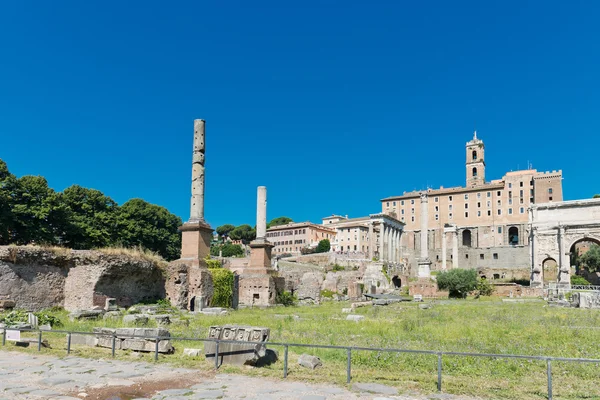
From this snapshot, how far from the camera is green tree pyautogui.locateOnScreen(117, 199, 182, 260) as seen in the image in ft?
154

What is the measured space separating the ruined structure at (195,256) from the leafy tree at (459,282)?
23.5 m

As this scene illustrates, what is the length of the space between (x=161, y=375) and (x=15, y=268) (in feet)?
42.7

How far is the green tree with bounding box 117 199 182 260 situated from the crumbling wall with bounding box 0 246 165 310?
25.8 metres

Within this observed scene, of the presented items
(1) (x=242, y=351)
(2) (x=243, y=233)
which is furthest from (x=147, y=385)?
(2) (x=243, y=233)

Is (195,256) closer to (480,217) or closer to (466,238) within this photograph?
(480,217)

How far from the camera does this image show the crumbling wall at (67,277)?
17438 millimetres

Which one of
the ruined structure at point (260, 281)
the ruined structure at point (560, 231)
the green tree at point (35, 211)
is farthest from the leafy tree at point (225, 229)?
the ruined structure at point (260, 281)

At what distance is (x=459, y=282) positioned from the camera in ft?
125

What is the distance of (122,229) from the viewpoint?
46500mm

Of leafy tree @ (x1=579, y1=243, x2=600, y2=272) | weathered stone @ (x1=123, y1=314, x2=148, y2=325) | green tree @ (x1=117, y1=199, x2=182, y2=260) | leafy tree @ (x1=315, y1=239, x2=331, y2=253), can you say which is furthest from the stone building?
weathered stone @ (x1=123, y1=314, x2=148, y2=325)

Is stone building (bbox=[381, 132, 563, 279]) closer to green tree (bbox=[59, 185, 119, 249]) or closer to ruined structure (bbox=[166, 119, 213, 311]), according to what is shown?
green tree (bbox=[59, 185, 119, 249])

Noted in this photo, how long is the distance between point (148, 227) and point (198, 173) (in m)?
28.2

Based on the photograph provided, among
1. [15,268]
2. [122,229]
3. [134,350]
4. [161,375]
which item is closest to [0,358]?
[134,350]

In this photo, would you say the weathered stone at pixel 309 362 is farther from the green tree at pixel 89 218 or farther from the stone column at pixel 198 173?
the green tree at pixel 89 218
